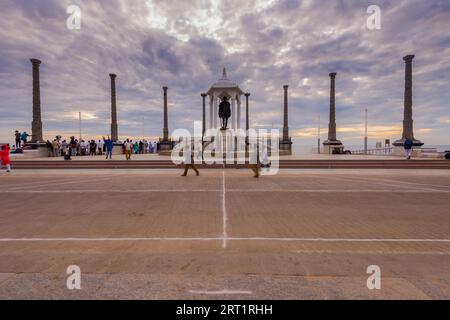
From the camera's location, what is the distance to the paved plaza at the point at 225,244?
9.27ft

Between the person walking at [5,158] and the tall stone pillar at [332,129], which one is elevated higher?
the tall stone pillar at [332,129]

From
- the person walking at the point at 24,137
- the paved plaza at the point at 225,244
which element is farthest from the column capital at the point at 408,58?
the person walking at the point at 24,137

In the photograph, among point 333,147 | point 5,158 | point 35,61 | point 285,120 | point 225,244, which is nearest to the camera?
point 225,244

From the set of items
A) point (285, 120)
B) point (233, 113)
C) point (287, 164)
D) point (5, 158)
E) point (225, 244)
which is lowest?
point (225, 244)

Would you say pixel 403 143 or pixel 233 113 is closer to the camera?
pixel 403 143

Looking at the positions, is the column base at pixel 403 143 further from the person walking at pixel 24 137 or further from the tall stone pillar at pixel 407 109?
the person walking at pixel 24 137

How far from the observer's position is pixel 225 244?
4.34 m

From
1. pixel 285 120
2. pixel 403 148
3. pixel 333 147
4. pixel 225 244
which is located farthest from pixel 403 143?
pixel 225 244

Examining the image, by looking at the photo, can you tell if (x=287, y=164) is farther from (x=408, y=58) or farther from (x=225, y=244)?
(x=408, y=58)

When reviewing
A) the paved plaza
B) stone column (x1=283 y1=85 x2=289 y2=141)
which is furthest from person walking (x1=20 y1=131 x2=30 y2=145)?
stone column (x1=283 y1=85 x2=289 y2=141)

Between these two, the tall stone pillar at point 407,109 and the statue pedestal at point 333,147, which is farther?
the statue pedestal at point 333,147

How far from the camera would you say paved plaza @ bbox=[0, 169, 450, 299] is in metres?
2.82
